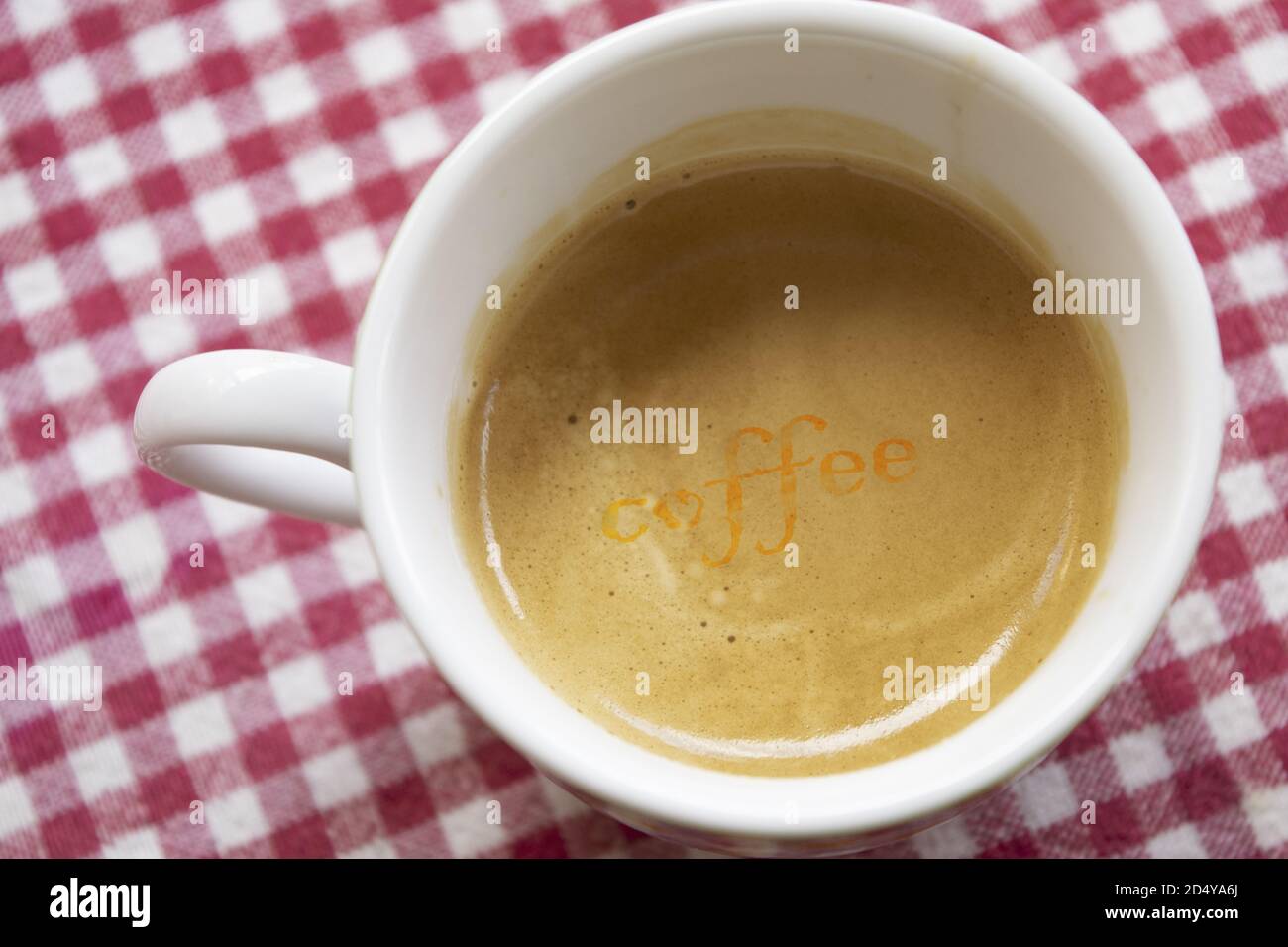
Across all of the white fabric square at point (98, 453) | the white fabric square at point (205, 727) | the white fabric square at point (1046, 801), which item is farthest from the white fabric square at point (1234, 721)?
the white fabric square at point (98, 453)

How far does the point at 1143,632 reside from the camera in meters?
0.64

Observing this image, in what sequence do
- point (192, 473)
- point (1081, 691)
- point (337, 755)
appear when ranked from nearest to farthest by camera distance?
point (1081, 691), point (192, 473), point (337, 755)

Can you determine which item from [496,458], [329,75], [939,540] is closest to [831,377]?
[939,540]

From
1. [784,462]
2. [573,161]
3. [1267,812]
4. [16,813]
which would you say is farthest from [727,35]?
[16,813]

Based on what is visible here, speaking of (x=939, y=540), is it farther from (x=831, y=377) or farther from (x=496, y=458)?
(x=496, y=458)

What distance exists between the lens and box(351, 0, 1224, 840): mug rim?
0.64m

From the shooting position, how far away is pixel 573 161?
76 cm

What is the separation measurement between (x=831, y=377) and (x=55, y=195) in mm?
685

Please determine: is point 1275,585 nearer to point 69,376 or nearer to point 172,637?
point 172,637

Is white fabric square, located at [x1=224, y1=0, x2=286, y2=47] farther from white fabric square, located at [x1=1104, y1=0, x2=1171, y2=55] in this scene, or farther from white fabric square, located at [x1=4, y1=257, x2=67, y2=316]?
white fabric square, located at [x1=1104, y1=0, x2=1171, y2=55]

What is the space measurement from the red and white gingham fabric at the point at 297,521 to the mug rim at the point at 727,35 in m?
0.34

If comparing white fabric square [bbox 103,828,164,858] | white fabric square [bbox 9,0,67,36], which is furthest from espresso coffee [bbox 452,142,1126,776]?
white fabric square [bbox 9,0,67,36]

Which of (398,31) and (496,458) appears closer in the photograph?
(496,458)

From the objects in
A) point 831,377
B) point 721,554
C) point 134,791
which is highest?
point 831,377
